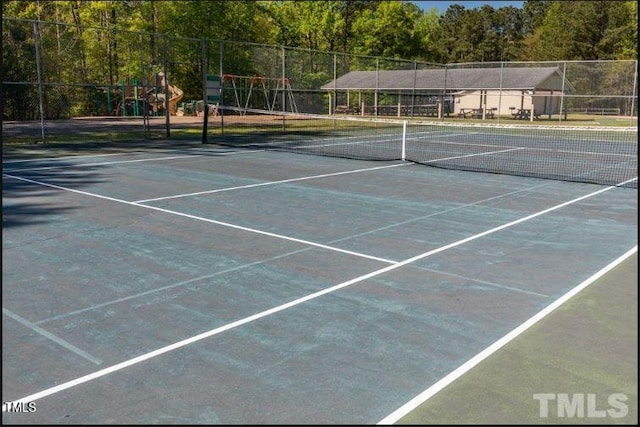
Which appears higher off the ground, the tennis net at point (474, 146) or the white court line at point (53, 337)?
the tennis net at point (474, 146)

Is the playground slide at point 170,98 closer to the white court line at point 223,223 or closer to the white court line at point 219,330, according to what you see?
the white court line at point 223,223

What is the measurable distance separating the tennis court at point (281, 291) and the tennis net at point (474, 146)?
10.4 ft

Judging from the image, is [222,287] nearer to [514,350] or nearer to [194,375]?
[194,375]

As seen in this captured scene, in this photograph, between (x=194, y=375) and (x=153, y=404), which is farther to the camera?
(x=194, y=375)

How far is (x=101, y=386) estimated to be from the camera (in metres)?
3.70

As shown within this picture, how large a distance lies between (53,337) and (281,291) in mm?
1996

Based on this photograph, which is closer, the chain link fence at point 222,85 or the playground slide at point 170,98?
the chain link fence at point 222,85

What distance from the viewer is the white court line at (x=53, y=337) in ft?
13.5

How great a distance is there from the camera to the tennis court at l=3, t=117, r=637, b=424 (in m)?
3.64

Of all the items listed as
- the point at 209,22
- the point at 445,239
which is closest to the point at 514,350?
the point at 445,239

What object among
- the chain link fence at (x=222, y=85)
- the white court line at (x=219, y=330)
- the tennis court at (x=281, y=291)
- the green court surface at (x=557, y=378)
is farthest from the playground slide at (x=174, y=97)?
the green court surface at (x=557, y=378)

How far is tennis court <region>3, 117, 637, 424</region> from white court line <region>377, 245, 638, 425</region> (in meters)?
0.02

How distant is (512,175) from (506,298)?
895 centimetres

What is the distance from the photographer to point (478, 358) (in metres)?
4.18
